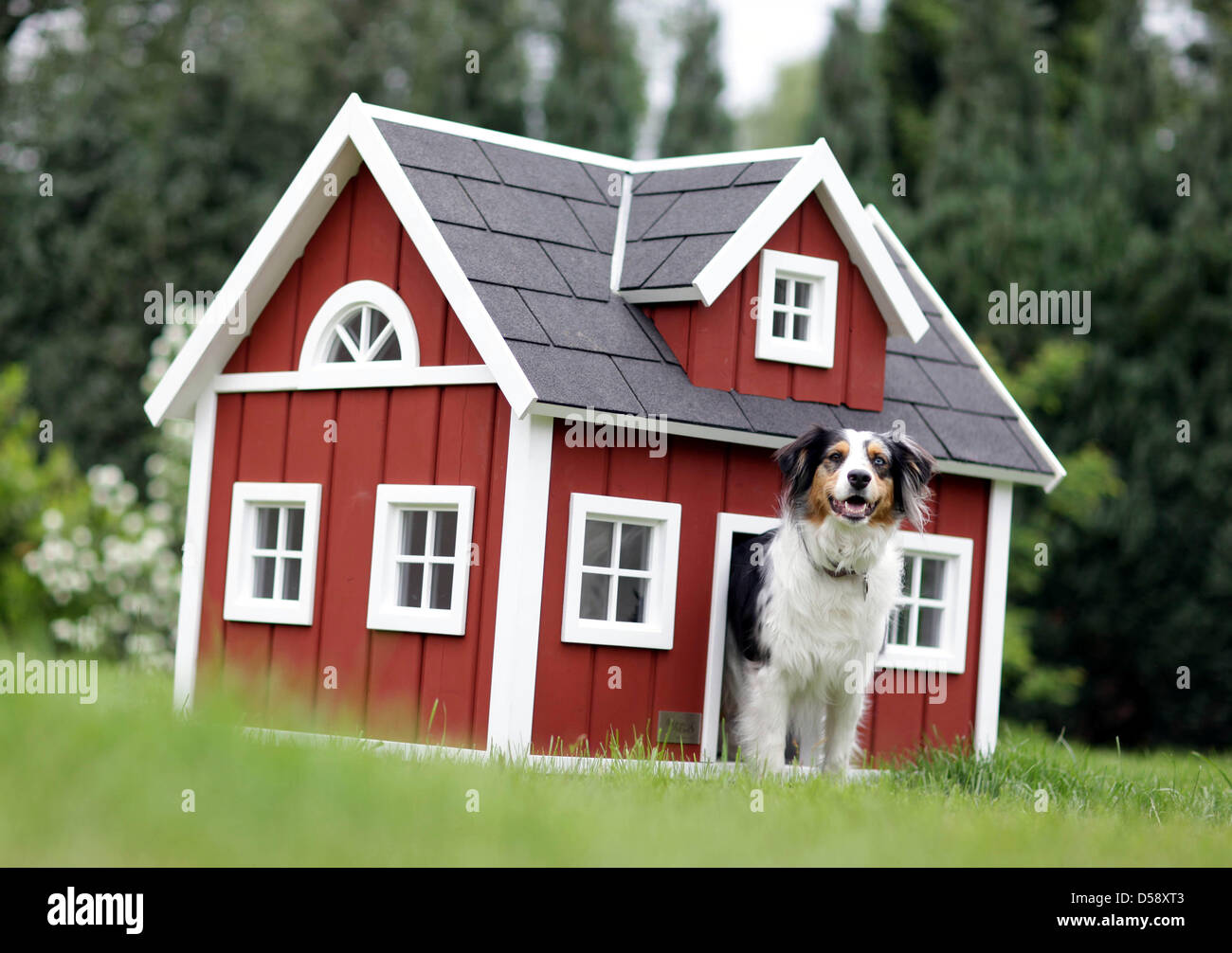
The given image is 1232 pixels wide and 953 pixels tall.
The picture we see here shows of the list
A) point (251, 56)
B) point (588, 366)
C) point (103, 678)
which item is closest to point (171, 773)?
point (588, 366)

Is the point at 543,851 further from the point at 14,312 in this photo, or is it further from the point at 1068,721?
the point at 14,312

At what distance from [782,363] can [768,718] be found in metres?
2.25

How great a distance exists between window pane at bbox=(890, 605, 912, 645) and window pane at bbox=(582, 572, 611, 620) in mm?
2086

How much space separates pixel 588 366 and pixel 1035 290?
11264 millimetres

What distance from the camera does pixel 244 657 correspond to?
1001cm

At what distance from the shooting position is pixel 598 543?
8977 mm

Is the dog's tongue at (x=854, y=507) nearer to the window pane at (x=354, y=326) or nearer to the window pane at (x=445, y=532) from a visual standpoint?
the window pane at (x=445, y=532)

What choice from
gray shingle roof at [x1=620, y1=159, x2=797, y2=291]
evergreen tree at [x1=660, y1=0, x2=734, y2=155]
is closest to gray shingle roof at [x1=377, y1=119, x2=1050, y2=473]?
gray shingle roof at [x1=620, y1=159, x2=797, y2=291]

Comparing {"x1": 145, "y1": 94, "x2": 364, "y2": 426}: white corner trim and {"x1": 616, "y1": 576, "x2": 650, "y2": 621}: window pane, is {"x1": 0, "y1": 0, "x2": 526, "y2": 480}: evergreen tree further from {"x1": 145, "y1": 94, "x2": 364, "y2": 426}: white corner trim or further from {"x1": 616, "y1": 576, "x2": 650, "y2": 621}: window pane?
{"x1": 616, "y1": 576, "x2": 650, "y2": 621}: window pane

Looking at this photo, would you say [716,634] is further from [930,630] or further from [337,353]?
[337,353]

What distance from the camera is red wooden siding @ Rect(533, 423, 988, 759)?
8539 millimetres

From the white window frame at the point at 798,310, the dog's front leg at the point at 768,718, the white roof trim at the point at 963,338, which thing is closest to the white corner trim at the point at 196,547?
the white window frame at the point at 798,310

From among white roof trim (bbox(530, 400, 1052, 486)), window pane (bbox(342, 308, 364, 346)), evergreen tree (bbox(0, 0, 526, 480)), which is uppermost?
evergreen tree (bbox(0, 0, 526, 480))

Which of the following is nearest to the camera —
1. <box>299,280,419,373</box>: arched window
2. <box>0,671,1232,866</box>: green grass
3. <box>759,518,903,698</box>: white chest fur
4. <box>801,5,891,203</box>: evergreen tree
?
<box>0,671,1232,866</box>: green grass
